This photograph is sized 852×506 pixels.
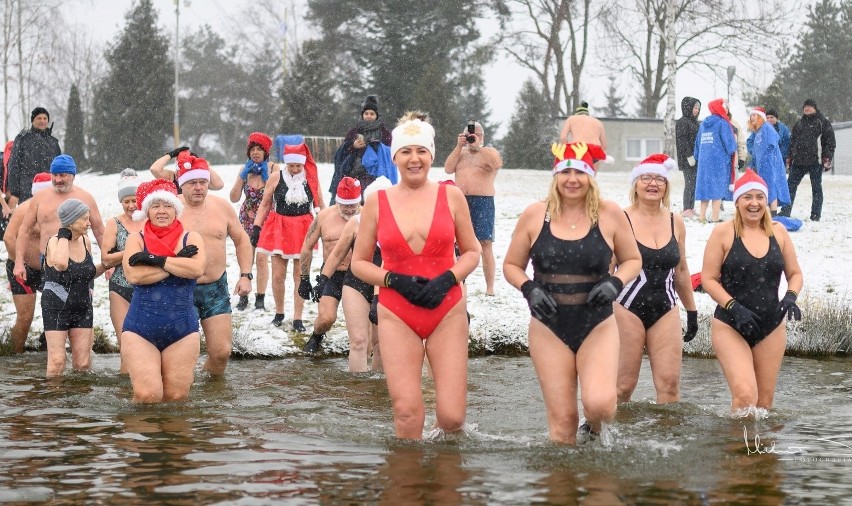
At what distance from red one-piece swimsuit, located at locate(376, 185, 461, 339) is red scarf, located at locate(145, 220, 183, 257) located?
2027 millimetres

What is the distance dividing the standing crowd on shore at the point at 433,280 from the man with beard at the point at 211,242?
1 cm

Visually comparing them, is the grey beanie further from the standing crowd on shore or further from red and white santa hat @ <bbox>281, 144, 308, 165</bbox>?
red and white santa hat @ <bbox>281, 144, 308, 165</bbox>

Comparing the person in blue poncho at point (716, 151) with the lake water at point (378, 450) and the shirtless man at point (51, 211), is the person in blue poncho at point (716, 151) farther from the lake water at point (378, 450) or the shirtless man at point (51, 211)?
the shirtless man at point (51, 211)

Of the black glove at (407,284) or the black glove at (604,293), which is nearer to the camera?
the black glove at (604,293)

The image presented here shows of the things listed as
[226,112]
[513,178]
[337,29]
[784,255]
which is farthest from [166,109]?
[784,255]

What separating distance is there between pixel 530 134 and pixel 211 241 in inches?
1459

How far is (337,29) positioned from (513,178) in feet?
62.6

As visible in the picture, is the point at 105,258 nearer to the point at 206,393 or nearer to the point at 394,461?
the point at 206,393

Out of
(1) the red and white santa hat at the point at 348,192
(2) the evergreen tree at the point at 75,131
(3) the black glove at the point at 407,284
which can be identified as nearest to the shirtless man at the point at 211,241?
(1) the red and white santa hat at the point at 348,192

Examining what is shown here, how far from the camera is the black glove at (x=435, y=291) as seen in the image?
6.57 metres

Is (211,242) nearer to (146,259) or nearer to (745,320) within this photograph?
(146,259)

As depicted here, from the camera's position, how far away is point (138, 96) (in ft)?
165

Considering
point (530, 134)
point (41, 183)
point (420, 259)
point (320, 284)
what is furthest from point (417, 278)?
point (530, 134)

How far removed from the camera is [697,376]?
36.1ft
